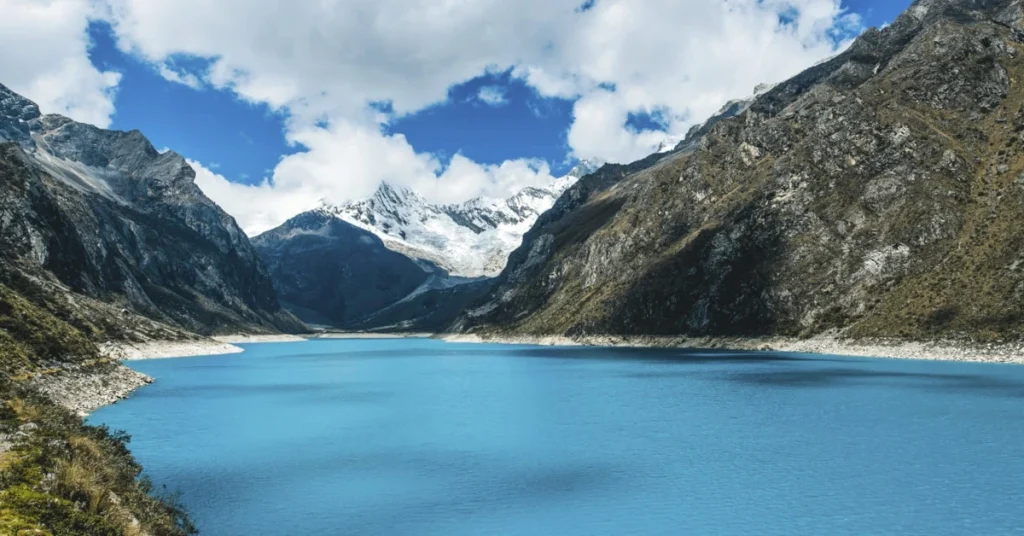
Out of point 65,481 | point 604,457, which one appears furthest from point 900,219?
point 65,481

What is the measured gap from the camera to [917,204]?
155 m

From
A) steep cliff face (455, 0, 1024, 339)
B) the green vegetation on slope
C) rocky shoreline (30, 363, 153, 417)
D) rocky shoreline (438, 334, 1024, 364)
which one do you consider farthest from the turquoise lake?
steep cliff face (455, 0, 1024, 339)

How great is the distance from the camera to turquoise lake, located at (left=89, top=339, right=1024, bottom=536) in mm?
33000

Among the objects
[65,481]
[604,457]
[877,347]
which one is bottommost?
[604,457]

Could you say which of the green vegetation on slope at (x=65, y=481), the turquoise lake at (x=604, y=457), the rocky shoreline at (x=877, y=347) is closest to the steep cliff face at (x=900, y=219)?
the rocky shoreline at (x=877, y=347)

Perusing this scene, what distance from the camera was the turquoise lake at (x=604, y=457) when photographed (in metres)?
33.0

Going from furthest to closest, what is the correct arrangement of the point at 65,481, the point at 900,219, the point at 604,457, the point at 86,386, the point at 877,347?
1. the point at 900,219
2. the point at 877,347
3. the point at 86,386
4. the point at 604,457
5. the point at 65,481

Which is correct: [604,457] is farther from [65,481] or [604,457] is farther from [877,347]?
[877,347]

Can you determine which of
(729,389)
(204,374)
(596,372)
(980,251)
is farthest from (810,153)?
(204,374)

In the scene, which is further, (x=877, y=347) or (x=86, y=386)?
(x=877, y=347)

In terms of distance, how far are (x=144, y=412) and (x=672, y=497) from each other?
58052 millimetres

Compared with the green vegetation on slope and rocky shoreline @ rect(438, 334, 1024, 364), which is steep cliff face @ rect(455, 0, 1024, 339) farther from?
the green vegetation on slope

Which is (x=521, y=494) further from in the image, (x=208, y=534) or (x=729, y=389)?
(x=729, y=389)

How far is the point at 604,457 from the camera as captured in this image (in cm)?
4750
